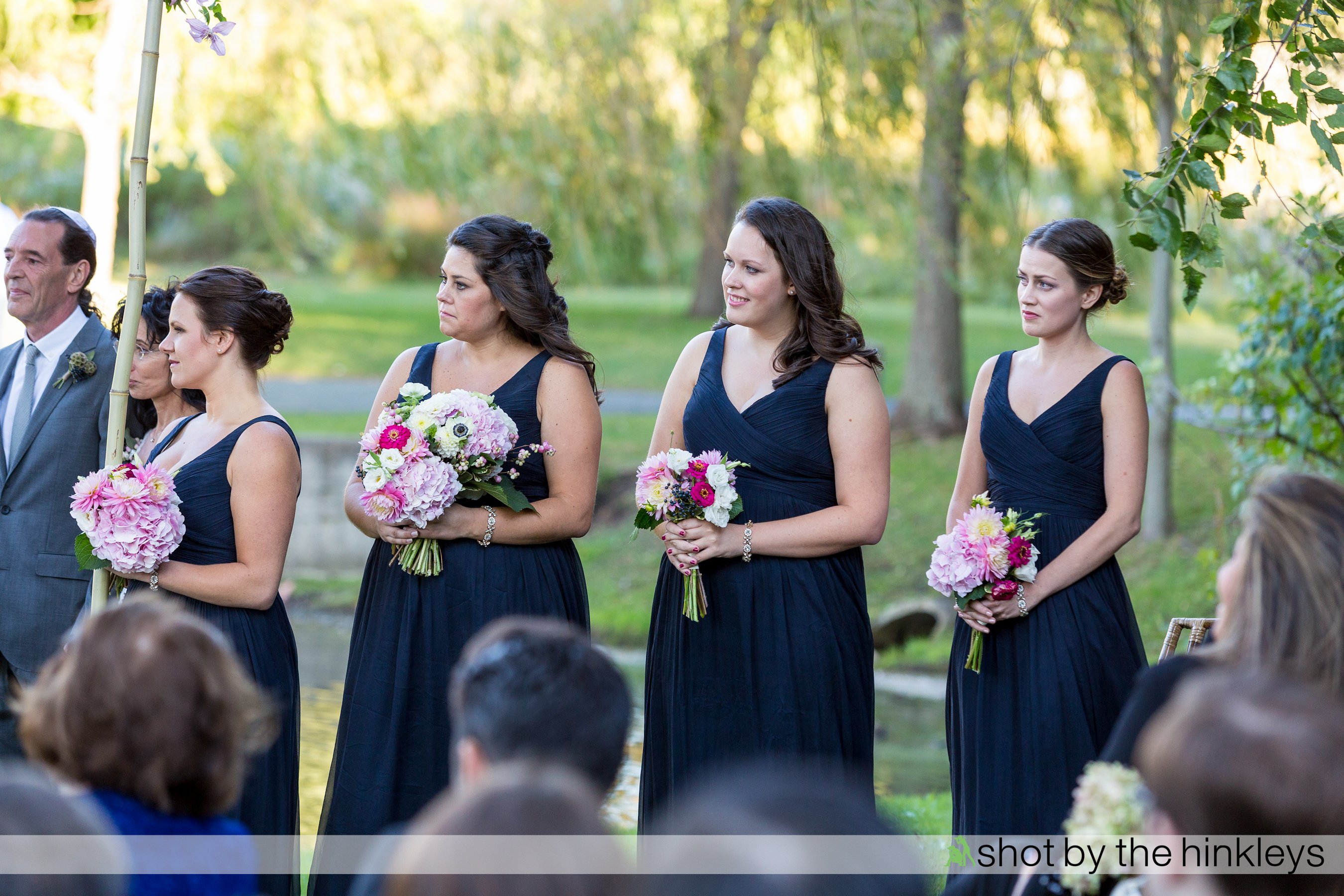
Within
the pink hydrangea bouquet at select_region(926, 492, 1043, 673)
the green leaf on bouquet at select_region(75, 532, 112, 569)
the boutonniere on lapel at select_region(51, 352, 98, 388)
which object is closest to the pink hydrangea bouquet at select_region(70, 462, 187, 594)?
the green leaf on bouquet at select_region(75, 532, 112, 569)

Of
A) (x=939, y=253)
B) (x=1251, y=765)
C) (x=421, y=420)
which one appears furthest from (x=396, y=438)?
(x=939, y=253)

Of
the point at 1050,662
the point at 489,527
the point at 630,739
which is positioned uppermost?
the point at 489,527

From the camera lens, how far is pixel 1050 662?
4.13 metres

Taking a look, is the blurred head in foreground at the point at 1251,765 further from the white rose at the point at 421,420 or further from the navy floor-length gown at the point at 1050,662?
the white rose at the point at 421,420

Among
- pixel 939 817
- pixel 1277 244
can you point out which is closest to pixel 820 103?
pixel 939 817

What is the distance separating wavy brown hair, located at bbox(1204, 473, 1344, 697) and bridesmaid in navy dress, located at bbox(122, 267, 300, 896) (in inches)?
109

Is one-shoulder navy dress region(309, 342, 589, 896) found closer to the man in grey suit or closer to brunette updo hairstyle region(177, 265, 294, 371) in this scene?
brunette updo hairstyle region(177, 265, 294, 371)

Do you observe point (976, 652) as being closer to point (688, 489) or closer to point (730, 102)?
point (688, 489)

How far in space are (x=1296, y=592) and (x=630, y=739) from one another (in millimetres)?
3840

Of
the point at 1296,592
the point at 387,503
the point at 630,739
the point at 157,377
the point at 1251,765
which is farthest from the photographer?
the point at 630,739

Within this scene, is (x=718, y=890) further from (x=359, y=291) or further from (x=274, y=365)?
(x=359, y=291)

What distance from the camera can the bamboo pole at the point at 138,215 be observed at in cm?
362

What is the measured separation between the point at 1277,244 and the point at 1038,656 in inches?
228

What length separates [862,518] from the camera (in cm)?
419
